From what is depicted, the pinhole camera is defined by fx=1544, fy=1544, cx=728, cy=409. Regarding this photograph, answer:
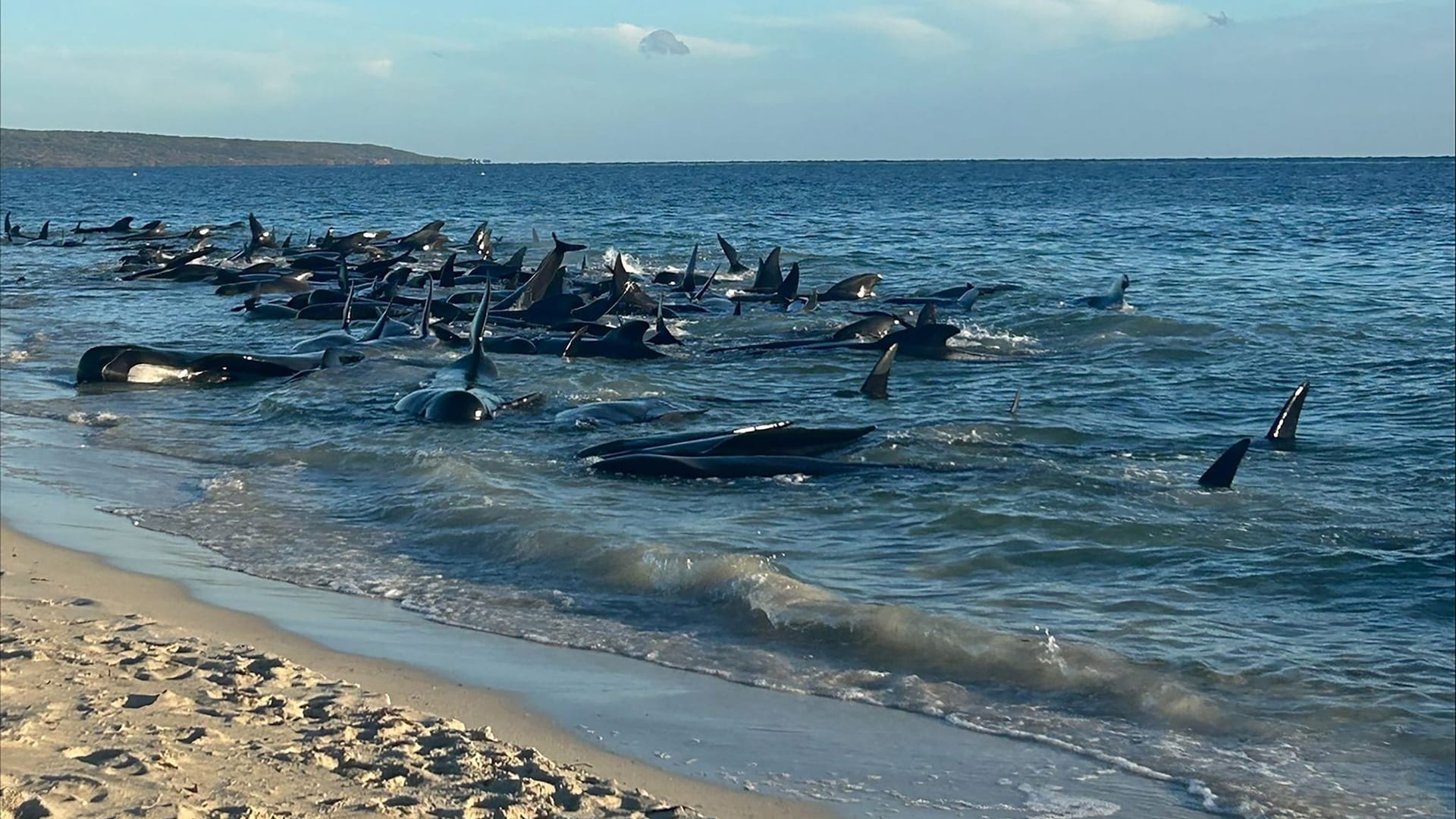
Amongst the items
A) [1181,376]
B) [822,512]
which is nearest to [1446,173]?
[1181,376]

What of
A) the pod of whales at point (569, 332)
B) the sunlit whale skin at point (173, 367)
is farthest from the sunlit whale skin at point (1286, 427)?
A: the sunlit whale skin at point (173, 367)

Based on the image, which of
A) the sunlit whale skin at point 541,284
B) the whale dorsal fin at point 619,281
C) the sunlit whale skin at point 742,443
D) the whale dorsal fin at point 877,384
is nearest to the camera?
the sunlit whale skin at point 742,443

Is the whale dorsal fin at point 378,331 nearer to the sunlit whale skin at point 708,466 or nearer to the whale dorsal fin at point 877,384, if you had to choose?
the whale dorsal fin at point 877,384

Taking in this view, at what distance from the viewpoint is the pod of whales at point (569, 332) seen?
11.0 m

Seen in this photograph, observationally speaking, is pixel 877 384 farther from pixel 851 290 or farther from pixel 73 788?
pixel 73 788

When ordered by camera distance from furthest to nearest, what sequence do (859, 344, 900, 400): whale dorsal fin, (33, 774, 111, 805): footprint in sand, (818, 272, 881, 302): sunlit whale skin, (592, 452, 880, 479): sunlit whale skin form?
1. (818, 272, 881, 302): sunlit whale skin
2. (859, 344, 900, 400): whale dorsal fin
3. (592, 452, 880, 479): sunlit whale skin
4. (33, 774, 111, 805): footprint in sand

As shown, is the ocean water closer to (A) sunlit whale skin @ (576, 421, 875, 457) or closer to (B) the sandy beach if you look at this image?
(A) sunlit whale skin @ (576, 421, 875, 457)

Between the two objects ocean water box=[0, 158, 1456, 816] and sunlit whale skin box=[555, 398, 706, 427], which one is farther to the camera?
sunlit whale skin box=[555, 398, 706, 427]

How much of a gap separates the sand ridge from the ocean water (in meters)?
1.47

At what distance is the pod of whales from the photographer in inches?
432

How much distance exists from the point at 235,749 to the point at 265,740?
0.48ft

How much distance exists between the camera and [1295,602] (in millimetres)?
7770

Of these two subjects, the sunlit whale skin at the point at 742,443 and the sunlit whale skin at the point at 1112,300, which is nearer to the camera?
the sunlit whale skin at the point at 742,443

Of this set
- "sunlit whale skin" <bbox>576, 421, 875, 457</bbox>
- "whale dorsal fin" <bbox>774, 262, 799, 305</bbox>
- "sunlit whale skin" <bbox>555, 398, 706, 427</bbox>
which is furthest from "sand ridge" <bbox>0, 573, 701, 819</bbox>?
"whale dorsal fin" <bbox>774, 262, 799, 305</bbox>
